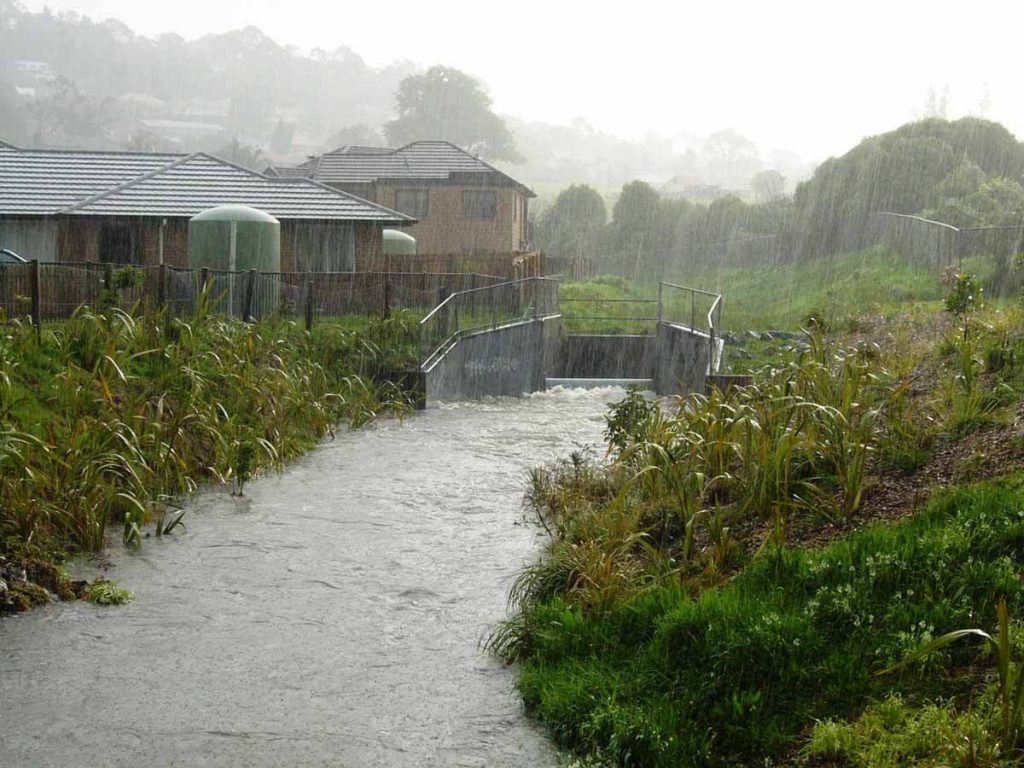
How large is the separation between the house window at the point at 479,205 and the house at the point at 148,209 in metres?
16.2

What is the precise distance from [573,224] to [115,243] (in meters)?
35.9

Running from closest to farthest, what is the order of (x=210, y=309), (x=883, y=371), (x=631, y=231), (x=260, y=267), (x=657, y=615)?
(x=657, y=615) < (x=883, y=371) < (x=210, y=309) < (x=260, y=267) < (x=631, y=231)

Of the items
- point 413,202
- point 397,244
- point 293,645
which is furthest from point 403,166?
point 293,645

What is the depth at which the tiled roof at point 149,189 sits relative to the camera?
89.4 ft

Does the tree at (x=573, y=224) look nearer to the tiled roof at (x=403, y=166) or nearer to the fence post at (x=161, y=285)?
the tiled roof at (x=403, y=166)

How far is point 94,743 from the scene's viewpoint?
18.1 feet

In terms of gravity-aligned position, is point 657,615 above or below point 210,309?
below

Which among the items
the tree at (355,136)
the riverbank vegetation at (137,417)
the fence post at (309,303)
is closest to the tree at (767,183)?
the tree at (355,136)

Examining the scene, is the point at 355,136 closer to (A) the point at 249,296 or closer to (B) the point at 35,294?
(A) the point at 249,296

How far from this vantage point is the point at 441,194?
45906mm

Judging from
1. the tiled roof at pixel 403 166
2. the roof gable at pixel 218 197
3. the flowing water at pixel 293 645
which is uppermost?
the tiled roof at pixel 403 166

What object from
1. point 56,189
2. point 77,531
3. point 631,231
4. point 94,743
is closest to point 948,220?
point 631,231

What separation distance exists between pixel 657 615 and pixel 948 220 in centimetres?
3218

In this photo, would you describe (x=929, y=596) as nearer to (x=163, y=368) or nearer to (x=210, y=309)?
(x=163, y=368)
